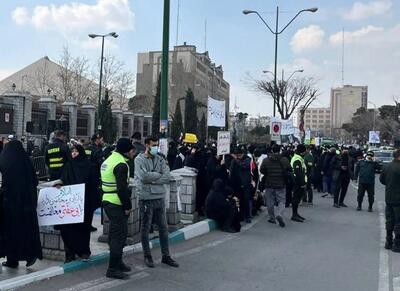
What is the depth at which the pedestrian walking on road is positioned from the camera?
31.2 feet

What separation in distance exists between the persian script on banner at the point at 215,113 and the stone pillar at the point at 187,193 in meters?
2.86

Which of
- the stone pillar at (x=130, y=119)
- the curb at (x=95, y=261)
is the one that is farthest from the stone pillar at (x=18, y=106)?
Result: the curb at (x=95, y=261)

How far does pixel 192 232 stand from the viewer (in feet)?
33.2

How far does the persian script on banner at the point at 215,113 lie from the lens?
45.8ft

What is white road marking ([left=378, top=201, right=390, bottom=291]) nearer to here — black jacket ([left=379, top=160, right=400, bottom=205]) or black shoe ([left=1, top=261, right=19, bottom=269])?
black jacket ([left=379, top=160, right=400, bottom=205])

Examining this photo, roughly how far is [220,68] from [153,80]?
120 feet

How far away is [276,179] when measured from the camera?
11.8 m

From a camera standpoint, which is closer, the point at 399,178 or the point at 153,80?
the point at 399,178

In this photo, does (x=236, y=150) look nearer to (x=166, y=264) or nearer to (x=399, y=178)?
(x=399, y=178)

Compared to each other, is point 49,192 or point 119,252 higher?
→ point 49,192

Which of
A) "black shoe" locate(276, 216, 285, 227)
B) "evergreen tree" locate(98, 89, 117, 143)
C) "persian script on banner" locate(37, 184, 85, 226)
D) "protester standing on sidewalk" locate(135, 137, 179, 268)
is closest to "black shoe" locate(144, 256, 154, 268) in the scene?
"protester standing on sidewalk" locate(135, 137, 179, 268)

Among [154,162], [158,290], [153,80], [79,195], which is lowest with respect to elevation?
[158,290]


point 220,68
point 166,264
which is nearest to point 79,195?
point 166,264

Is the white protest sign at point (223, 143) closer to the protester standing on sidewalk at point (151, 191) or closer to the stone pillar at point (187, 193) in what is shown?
the stone pillar at point (187, 193)
